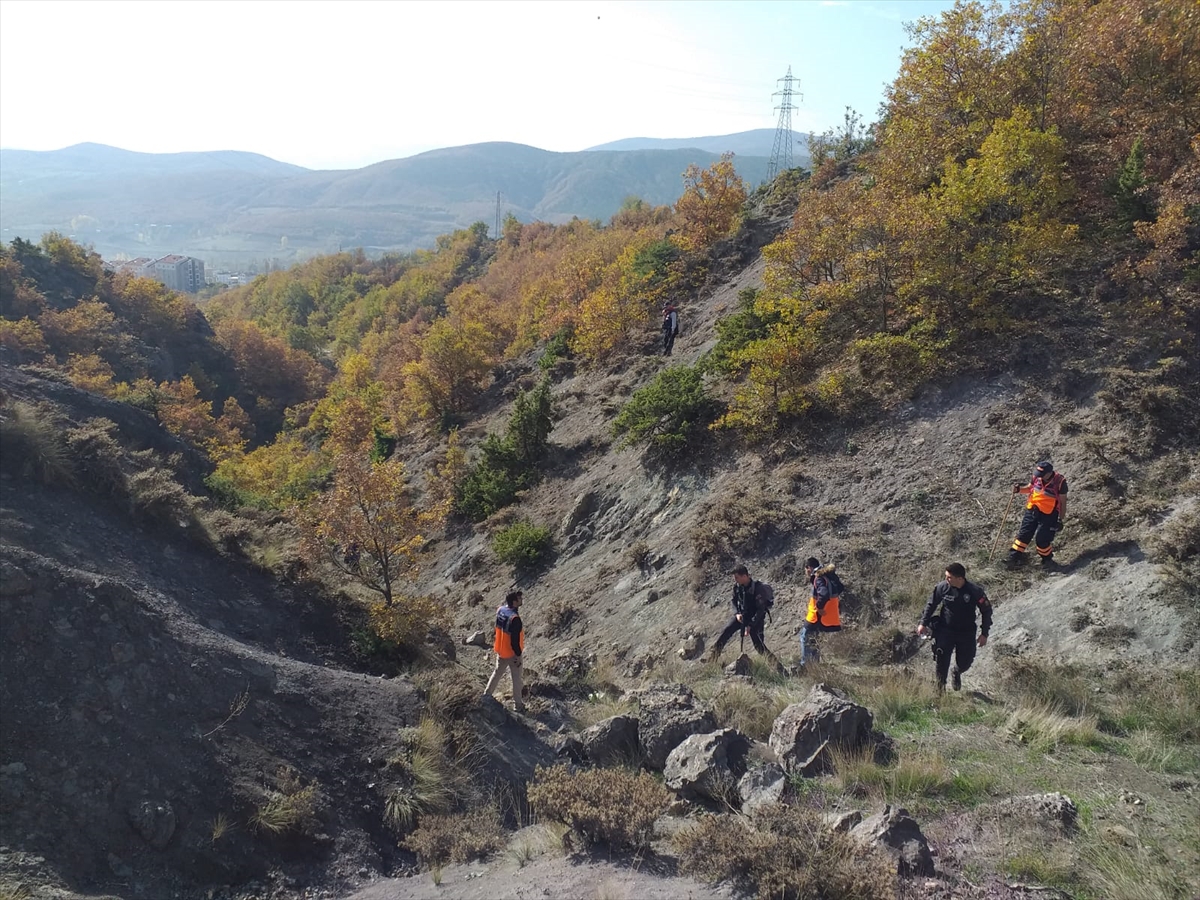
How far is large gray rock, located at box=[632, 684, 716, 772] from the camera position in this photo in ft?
21.3

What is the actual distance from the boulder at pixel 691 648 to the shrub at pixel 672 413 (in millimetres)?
5483

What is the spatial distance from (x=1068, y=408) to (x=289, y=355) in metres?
64.7

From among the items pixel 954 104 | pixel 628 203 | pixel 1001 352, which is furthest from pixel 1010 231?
pixel 628 203

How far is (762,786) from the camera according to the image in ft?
17.7

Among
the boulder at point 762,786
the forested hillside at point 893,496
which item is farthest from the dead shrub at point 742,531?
the boulder at point 762,786

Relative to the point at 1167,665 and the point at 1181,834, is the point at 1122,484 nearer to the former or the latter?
the point at 1167,665

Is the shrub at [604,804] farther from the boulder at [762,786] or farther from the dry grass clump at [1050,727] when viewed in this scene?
the dry grass clump at [1050,727]

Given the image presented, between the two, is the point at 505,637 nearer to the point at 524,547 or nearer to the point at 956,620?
the point at 956,620

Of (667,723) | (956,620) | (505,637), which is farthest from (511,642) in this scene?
(956,620)

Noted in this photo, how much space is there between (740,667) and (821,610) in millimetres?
1271

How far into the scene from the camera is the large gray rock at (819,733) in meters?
5.91

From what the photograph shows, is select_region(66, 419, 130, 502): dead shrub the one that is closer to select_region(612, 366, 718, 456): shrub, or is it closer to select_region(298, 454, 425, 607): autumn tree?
select_region(298, 454, 425, 607): autumn tree

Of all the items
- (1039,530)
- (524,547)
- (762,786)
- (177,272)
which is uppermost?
(177,272)

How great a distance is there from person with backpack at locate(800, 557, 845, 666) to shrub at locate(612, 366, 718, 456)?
6.71 m
